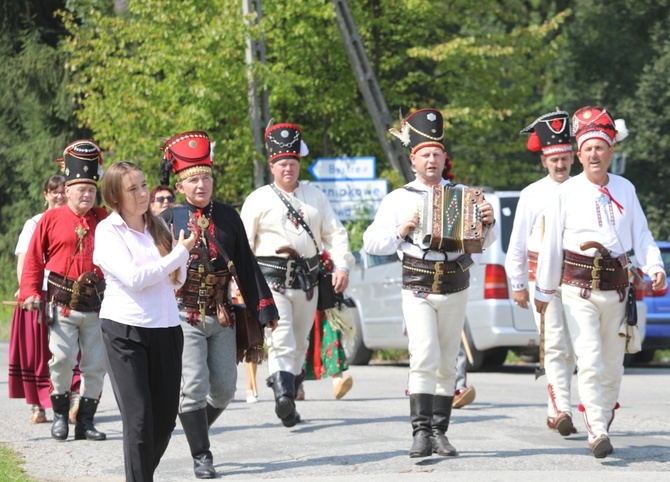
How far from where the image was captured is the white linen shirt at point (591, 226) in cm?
816

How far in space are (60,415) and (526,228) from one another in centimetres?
350

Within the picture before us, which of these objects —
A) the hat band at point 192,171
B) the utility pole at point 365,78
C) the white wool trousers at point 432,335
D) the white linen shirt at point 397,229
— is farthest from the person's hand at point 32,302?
the utility pole at point 365,78

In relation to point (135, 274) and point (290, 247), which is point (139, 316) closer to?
point (135, 274)

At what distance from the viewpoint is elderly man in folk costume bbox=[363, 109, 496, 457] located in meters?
8.09

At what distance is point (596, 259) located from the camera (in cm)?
815

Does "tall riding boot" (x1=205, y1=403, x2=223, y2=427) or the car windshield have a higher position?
the car windshield

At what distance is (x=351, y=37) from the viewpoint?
77.4 feet

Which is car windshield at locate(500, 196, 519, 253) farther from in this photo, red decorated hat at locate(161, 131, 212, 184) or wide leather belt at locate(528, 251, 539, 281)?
red decorated hat at locate(161, 131, 212, 184)

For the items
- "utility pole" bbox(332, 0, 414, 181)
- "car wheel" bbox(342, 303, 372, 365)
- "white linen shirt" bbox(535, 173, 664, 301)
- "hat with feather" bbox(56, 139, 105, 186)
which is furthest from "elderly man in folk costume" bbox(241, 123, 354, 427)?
"utility pole" bbox(332, 0, 414, 181)

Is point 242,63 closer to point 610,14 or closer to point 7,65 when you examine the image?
point 7,65

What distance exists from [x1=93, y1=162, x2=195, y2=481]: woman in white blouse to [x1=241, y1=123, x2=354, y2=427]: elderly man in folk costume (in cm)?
327

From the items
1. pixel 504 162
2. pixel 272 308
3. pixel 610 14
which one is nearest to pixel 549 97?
pixel 610 14

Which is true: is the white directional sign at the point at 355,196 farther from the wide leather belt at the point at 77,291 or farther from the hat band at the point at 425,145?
the hat band at the point at 425,145

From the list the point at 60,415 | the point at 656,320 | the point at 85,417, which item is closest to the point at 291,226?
the point at 85,417
